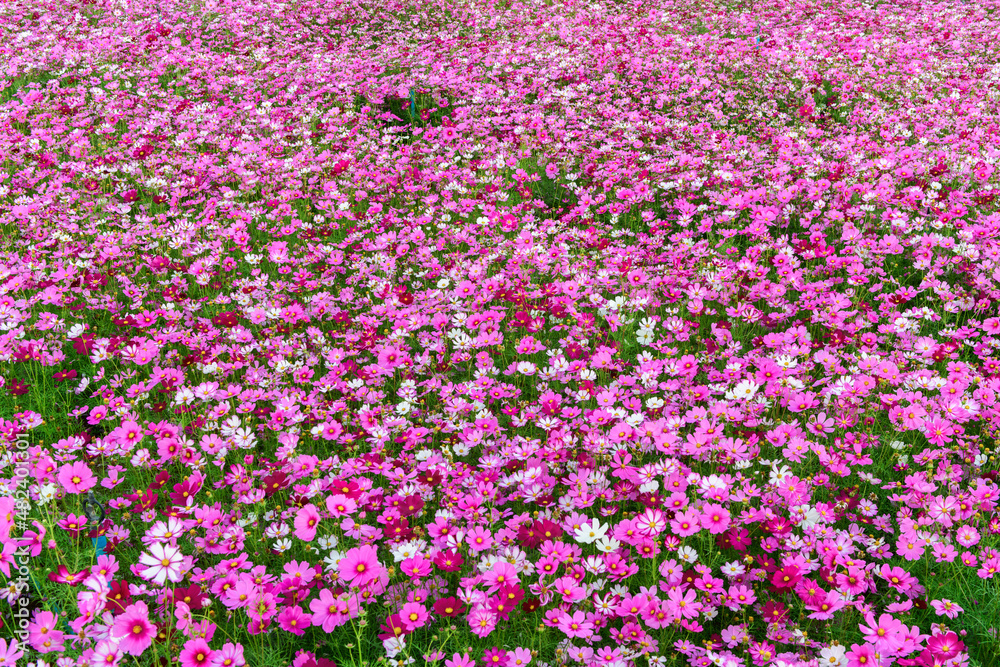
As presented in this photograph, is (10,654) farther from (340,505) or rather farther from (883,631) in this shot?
(883,631)

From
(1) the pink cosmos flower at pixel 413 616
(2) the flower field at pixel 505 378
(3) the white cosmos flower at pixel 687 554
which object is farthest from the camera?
(3) the white cosmos flower at pixel 687 554

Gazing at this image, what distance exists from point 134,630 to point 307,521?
29.2 inches

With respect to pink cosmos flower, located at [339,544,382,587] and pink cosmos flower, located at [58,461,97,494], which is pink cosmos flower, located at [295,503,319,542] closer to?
pink cosmos flower, located at [339,544,382,587]

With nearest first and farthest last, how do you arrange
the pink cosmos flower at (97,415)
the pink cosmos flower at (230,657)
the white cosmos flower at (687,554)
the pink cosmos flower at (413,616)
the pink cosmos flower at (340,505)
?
the pink cosmos flower at (230,657), the pink cosmos flower at (413,616), the white cosmos flower at (687,554), the pink cosmos flower at (340,505), the pink cosmos flower at (97,415)

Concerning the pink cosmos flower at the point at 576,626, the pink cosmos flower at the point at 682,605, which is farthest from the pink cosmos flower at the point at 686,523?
the pink cosmos flower at the point at 576,626

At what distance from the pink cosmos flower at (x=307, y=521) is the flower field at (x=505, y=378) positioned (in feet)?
0.04

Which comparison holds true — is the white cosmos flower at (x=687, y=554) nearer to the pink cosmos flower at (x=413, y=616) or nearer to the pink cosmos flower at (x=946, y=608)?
the pink cosmos flower at (x=946, y=608)

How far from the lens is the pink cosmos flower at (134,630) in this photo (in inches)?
82.1

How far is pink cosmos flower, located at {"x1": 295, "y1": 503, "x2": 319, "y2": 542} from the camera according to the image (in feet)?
8.66

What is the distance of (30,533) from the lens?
267cm

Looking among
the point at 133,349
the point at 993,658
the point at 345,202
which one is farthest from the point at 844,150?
the point at 133,349

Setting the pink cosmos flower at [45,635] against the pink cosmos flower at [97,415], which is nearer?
the pink cosmos flower at [45,635]

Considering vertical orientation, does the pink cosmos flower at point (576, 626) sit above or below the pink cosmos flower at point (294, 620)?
above

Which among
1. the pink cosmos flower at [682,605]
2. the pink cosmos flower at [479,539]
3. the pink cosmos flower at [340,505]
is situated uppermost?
the pink cosmos flower at [340,505]
